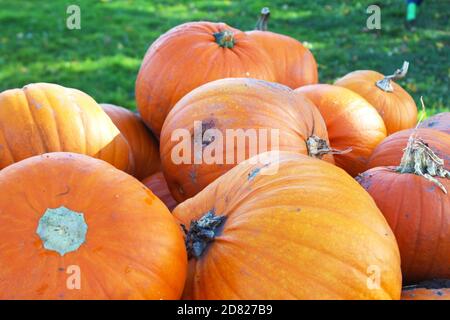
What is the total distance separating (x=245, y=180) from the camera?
5.19 feet

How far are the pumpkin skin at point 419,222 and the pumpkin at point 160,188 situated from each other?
899 millimetres

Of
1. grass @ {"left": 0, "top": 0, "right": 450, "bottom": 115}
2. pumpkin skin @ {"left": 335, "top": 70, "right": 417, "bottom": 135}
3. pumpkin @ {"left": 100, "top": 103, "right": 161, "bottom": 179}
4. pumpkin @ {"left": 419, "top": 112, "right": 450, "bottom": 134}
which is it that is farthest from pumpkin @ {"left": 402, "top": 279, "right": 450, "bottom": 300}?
grass @ {"left": 0, "top": 0, "right": 450, "bottom": 115}

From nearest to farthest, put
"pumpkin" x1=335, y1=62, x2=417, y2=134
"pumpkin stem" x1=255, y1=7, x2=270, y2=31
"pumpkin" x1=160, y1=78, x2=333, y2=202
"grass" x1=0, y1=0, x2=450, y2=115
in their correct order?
"pumpkin" x1=160, y1=78, x2=333, y2=202, "pumpkin" x1=335, y1=62, x2=417, y2=134, "pumpkin stem" x1=255, y1=7, x2=270, y2=31, "grass" x1=0, y1=0, x2=450, y2=115

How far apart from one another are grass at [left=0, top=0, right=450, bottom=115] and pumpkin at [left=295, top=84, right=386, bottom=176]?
12.3 ft

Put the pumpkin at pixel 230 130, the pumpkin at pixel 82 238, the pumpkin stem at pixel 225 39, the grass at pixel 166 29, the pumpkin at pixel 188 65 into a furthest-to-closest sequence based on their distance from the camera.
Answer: the grass at pixel 166 29
the pumpkin stem at pixel 225 39
the pumpkin at pixel 188 65
the pumpkin at pixel 230 130
the pumpkin at pixel 82 238

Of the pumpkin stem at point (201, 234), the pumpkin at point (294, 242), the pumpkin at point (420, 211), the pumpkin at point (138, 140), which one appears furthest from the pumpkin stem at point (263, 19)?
the pumpkin stem at point (201, 234)

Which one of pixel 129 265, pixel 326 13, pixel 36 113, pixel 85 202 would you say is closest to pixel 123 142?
pixel 36 113

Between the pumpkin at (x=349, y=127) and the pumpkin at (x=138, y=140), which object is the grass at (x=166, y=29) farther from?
the pumpkin at (x=349, y=127)

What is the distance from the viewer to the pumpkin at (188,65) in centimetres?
244

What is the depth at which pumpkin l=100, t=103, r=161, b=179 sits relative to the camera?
2.61 metres

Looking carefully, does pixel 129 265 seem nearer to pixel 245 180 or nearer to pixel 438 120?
pixel 245 180

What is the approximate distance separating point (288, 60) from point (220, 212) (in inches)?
59.8

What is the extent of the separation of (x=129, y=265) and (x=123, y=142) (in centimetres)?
94

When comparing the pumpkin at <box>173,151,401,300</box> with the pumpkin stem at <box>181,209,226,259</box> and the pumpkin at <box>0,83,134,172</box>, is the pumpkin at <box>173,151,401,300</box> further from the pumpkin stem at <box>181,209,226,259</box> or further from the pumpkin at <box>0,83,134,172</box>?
the pumpkin at <box>0,83,134,172</box>
